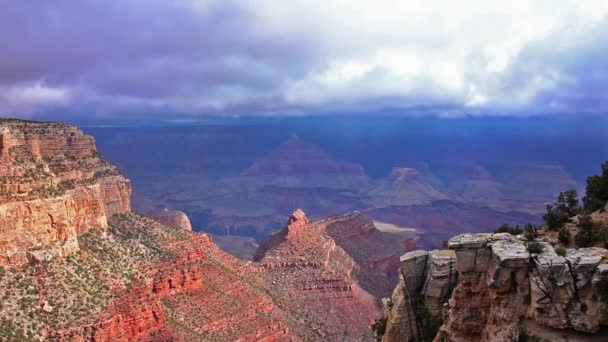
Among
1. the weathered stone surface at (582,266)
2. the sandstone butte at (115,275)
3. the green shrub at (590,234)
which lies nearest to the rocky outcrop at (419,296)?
the green shrub at (590,234)

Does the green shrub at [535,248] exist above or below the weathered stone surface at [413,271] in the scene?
Result: above

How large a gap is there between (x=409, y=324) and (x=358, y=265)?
215ft

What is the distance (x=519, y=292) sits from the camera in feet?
52.9

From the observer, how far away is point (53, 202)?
39688 mm

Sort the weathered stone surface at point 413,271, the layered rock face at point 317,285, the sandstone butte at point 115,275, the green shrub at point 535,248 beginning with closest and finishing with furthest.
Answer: the green shrub at point 535,248 < the weathered stone surface at point 413,271 < the sandstone butte at point 115,275 < the layered rock face at point 317,285

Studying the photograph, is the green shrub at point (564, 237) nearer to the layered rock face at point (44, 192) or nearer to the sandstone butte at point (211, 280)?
the sandstone butte at point (211, 280)

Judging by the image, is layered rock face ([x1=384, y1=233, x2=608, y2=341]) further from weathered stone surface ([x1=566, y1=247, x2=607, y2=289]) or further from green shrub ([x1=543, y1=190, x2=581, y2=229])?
green shrub ([x1=543, y1=190, x2=581, y2=229])

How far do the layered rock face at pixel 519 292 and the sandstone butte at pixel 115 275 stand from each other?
90.8 ft

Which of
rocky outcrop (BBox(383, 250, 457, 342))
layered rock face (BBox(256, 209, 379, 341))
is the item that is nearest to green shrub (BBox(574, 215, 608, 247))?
rocky outcrop (BBox(383, 250, 457, 342))

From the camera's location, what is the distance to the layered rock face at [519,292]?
15.1 metres

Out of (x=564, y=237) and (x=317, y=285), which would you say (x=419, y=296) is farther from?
(x=317, y=285)

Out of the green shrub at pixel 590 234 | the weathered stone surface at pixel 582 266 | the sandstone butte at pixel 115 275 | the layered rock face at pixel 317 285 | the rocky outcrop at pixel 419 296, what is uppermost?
the green shrub at pixel 590 234

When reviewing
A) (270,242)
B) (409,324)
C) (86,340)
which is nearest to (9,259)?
(86,340)

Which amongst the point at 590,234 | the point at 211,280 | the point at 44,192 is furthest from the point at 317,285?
the point at 590,234
